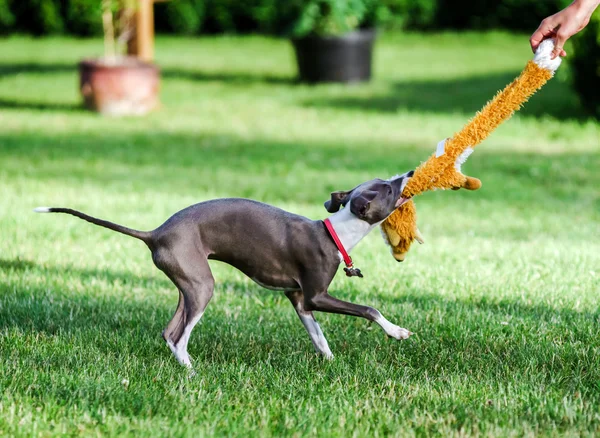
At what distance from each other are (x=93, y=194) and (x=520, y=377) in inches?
189

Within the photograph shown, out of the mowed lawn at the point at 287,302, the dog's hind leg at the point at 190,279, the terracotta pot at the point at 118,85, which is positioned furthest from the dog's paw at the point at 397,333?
the terracotta pot at the point at 118,85

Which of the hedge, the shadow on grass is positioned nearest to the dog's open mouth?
the shadow on grass

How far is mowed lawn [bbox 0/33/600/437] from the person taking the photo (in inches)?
135

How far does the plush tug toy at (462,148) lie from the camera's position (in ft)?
12.9

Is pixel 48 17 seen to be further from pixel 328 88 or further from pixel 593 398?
Answer: pixel 593 398

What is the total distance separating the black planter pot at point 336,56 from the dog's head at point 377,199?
11.2 meters

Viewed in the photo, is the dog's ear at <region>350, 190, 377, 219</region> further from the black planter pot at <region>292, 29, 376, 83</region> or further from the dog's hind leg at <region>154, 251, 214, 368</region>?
the black planter pot at <region>292, 29, 376, 83</region>

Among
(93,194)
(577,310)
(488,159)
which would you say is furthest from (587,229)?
(93,194)

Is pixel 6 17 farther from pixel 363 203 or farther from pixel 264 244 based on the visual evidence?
pixel 363 203

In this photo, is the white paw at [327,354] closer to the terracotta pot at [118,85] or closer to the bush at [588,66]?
the bush at [588,66]

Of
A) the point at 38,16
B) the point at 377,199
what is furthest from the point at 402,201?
the point at 38,16

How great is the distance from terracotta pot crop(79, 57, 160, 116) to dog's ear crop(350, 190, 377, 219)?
8640 mm

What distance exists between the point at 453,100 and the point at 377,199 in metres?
10.4

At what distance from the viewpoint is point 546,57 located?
401 cm
